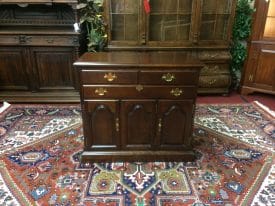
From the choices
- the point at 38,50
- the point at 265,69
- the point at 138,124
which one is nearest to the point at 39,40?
the point at 38,50

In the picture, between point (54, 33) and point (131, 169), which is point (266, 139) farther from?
point (54, 33)

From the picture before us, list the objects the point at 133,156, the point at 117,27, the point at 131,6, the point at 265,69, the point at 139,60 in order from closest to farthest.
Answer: the point at 139,60, the point at 133,156, the point at 131,6, the point at 117,27, the point at 265,69

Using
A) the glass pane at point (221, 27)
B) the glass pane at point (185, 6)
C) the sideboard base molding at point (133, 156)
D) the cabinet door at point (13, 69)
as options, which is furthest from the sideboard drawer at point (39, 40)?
the glass pane at point (221, 27)

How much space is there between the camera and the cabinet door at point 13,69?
126 inches

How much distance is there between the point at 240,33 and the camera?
3.57 m

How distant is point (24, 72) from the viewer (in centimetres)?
331

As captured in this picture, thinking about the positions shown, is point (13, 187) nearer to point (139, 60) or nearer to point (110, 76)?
point (110, 76)

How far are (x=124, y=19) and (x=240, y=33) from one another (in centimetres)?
175

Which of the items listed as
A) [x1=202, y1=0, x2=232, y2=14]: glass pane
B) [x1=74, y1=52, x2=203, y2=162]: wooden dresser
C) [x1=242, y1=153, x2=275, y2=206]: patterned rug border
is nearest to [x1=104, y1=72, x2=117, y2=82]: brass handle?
[x1=74, y1=52, x2=203, y2=162]: wooden dresser

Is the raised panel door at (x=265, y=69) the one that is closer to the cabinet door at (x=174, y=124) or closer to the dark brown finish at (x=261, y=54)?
the dark brown finish at (x=261, y=54)


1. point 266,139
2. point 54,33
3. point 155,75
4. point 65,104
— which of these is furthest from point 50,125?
point 266,139

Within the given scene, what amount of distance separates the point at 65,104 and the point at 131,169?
1.74m

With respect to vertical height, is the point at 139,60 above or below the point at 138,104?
above

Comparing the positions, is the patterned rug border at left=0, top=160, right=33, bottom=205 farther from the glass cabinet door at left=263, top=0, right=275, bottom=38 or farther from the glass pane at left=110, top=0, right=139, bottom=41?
the glass cabinet door at left=263, top=0, right=275, bottom=38
